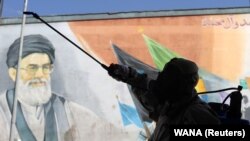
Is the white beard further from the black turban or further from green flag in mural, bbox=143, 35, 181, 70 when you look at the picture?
green flag in mural, bbox=143, 35, 181, 70

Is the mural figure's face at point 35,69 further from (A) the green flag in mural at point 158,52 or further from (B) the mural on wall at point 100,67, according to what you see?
(A) the green flag in mural at point 158,52

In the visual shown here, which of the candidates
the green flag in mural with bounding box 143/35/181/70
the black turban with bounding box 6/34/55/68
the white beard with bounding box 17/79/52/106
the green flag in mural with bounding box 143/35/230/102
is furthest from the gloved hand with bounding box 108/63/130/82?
the black turban with bounding box 6/34/55/68

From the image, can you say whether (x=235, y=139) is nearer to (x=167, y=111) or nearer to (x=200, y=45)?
(x=167, y=111)

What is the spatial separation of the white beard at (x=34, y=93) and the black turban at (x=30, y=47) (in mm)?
1250

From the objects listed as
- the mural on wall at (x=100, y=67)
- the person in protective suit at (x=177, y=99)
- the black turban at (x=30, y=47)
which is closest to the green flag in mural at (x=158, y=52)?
the mural on wall at (x=100, y=67)

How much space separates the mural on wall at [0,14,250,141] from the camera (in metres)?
25.5

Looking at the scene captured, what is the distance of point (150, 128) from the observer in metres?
25.0

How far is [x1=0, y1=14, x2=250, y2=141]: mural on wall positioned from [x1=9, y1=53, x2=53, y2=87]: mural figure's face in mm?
46

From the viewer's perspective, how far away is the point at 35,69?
1060 inches

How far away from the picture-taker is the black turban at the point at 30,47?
27.1 metres

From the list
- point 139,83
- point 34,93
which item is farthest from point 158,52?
point 139,83

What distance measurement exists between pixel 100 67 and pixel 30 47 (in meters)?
3.85

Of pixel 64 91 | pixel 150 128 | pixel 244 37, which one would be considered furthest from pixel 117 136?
pixel 244 37

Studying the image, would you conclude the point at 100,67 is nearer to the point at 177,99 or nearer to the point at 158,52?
the point at 158,52
